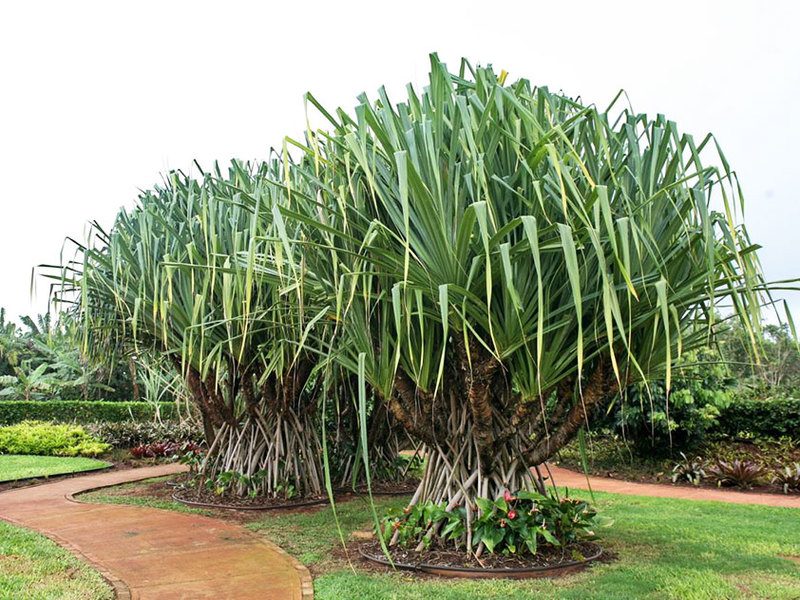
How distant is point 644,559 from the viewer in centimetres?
442

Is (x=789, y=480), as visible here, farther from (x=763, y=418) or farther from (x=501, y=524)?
Result: (x=501, y=524)

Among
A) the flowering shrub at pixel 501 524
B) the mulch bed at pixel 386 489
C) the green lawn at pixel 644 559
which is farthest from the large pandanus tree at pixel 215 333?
the flowering shrub at pixel 501 524

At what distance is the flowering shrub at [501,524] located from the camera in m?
4.05

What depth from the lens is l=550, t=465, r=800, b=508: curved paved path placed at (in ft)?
25.2

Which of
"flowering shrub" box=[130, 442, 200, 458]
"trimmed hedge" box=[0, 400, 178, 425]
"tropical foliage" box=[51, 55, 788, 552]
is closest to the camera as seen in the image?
"tropical foliage" box=[51, 55, 788, 552]

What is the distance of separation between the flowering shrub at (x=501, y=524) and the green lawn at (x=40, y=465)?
264 inches

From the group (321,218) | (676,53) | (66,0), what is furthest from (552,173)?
(66,0)

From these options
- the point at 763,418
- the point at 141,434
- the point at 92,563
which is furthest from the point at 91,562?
the point at 763,418

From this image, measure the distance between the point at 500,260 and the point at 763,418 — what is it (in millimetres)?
8458

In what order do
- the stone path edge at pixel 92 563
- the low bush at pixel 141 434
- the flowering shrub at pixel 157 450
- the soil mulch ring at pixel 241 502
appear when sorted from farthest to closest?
the low bush at pixel 141 434
the flowering shrub at pixel 157 450
the soil mulch ring at pixel 241 502
the stone path edge at pixel 92 563

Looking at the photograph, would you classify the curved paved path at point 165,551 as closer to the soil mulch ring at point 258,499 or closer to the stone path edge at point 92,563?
the stone path edge at point 92,563

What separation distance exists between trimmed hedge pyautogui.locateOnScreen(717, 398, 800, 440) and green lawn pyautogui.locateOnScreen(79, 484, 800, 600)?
3.70 m

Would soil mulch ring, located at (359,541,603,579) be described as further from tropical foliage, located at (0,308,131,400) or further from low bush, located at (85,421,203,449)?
tropical foliage, located at (0,308,131,400)

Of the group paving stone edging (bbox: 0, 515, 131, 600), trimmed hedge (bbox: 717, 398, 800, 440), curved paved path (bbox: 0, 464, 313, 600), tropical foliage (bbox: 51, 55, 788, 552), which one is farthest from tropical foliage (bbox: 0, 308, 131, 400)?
tropical foliage (bbox: 51, 55, 788, 552)
